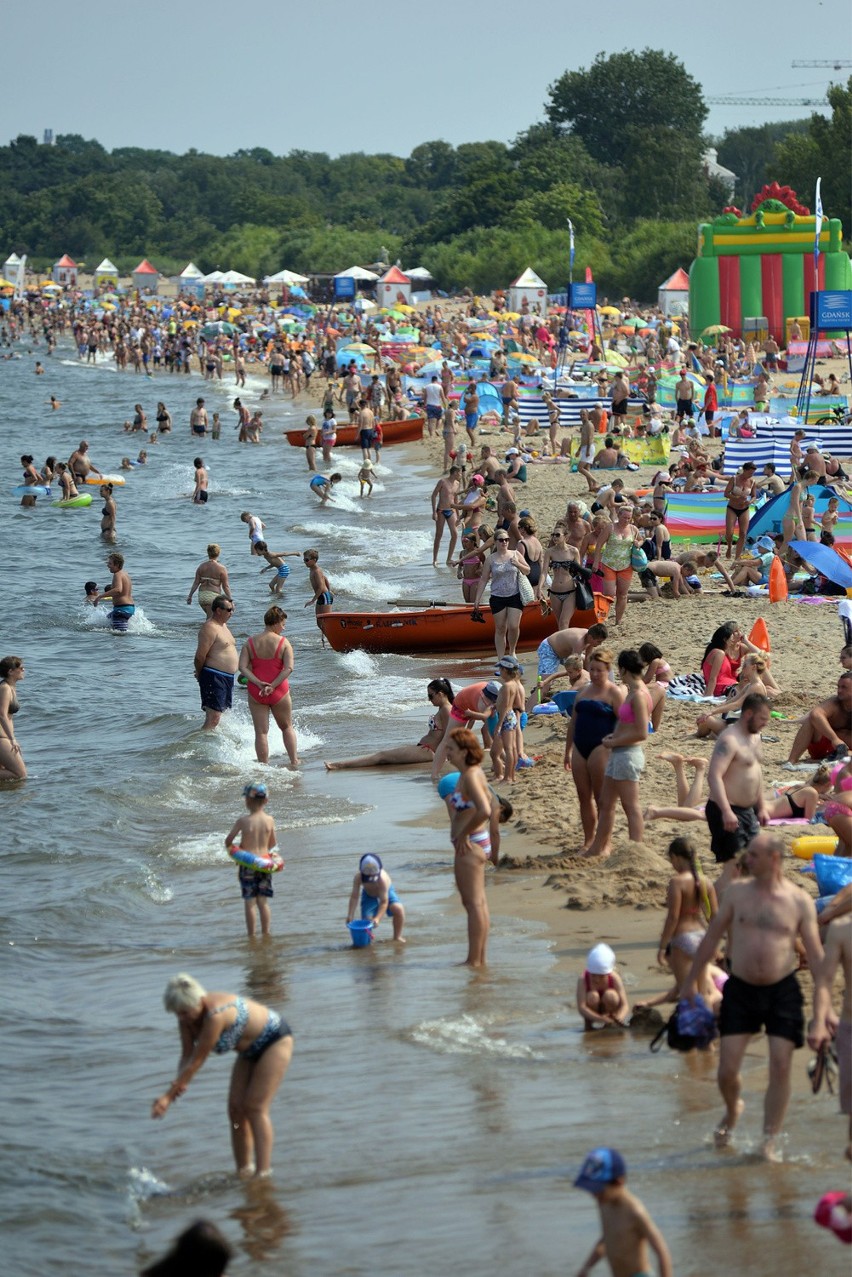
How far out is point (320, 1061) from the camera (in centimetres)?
731

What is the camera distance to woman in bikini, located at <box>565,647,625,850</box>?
9.23 metres

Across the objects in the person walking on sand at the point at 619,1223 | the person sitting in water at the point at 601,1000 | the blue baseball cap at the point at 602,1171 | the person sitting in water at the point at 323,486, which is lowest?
the person sitting in water at the point at 601,1000

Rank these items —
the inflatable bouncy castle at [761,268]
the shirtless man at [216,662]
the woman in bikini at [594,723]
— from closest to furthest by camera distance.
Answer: the woman in bikini at [594,723], the shirtless man at [216,662], the inflatable bouncy castle at [761,268]

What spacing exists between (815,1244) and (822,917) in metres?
1.63

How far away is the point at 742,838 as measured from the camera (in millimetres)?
7930

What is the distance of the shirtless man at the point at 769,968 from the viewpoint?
231 inches

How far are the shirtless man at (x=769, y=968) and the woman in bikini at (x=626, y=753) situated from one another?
9.47 ft

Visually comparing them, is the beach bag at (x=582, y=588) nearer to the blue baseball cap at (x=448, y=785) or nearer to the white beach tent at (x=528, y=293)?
the blue baseball cap at (x=448, y=785)

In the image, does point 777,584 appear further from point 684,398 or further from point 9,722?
point 684,398

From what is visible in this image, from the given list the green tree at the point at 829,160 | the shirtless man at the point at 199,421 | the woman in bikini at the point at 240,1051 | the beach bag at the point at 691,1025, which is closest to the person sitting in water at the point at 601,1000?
the beach bag at the point at 691,1025

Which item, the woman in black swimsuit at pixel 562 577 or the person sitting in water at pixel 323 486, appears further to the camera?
the person sitting in water at pixel 323 486

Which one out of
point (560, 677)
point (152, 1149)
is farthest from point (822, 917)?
point (560, 677)

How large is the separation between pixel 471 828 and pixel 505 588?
6772mm

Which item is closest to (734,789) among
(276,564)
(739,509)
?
(739,509)
